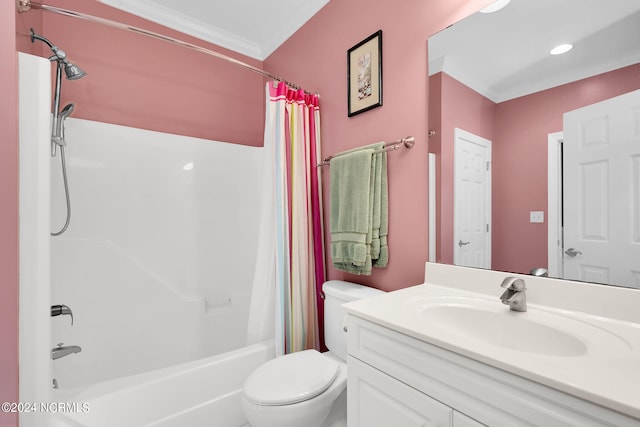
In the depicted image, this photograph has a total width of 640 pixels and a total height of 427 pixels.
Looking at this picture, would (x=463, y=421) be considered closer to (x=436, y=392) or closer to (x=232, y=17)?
(x=436, y=392)

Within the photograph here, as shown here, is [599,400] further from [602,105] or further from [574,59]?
[574,59]

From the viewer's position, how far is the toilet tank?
1378mm

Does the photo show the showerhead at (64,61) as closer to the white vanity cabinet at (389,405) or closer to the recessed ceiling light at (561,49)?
the white vanity cabinet at (389,405)

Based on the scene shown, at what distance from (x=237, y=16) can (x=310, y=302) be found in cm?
214

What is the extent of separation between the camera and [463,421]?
2.05 feet

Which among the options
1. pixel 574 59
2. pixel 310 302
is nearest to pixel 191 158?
pixel 310 302

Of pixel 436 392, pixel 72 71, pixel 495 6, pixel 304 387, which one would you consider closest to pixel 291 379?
pixel 304 387

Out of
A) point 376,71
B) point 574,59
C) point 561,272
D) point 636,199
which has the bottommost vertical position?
point 561,272

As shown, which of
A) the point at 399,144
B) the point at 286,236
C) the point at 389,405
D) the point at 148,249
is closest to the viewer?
the point at 389,405

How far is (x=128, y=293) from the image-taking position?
176 cm

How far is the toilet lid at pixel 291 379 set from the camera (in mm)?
1030

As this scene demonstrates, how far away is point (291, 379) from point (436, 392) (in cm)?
66

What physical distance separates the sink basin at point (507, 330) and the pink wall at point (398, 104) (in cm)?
36

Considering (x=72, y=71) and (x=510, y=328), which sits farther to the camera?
(x=72, y=71)
